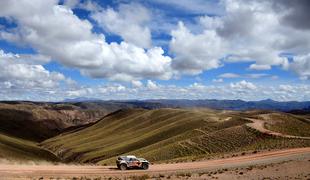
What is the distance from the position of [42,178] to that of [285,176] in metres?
24.5

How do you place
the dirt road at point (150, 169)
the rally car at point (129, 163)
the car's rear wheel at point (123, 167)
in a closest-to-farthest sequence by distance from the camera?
the dirt road at point (150, 169) → the car's rear wheel at point (123, 167) → the rally car at point (129, 163)

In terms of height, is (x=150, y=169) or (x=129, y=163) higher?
(x=129, y=163)

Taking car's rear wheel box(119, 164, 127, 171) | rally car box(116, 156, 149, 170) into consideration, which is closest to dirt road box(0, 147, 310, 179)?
car's rear wheel box(119, 164, 127, 171)

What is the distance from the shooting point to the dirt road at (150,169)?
142 ft

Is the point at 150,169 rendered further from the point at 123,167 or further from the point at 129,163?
the point at 123,167

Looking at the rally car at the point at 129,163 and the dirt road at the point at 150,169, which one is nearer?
the dirt road at the point at 150,169

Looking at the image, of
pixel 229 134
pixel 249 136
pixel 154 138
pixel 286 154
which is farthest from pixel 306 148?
pixel 154 138

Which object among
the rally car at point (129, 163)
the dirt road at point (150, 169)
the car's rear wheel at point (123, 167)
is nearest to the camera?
the dirt road at point (150, 169)

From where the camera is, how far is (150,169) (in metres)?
51.6

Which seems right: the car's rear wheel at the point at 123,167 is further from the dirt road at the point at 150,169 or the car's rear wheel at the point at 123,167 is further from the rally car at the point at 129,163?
the dirt road at the point at 150,169

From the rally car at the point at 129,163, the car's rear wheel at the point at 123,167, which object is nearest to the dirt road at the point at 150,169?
the car's rear wheel at the point at 123,167

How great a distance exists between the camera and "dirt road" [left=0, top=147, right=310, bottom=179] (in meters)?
43.2

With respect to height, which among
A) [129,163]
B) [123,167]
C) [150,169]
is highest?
[129,163]

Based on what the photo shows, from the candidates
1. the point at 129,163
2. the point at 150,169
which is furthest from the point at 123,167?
the point at 150,169
